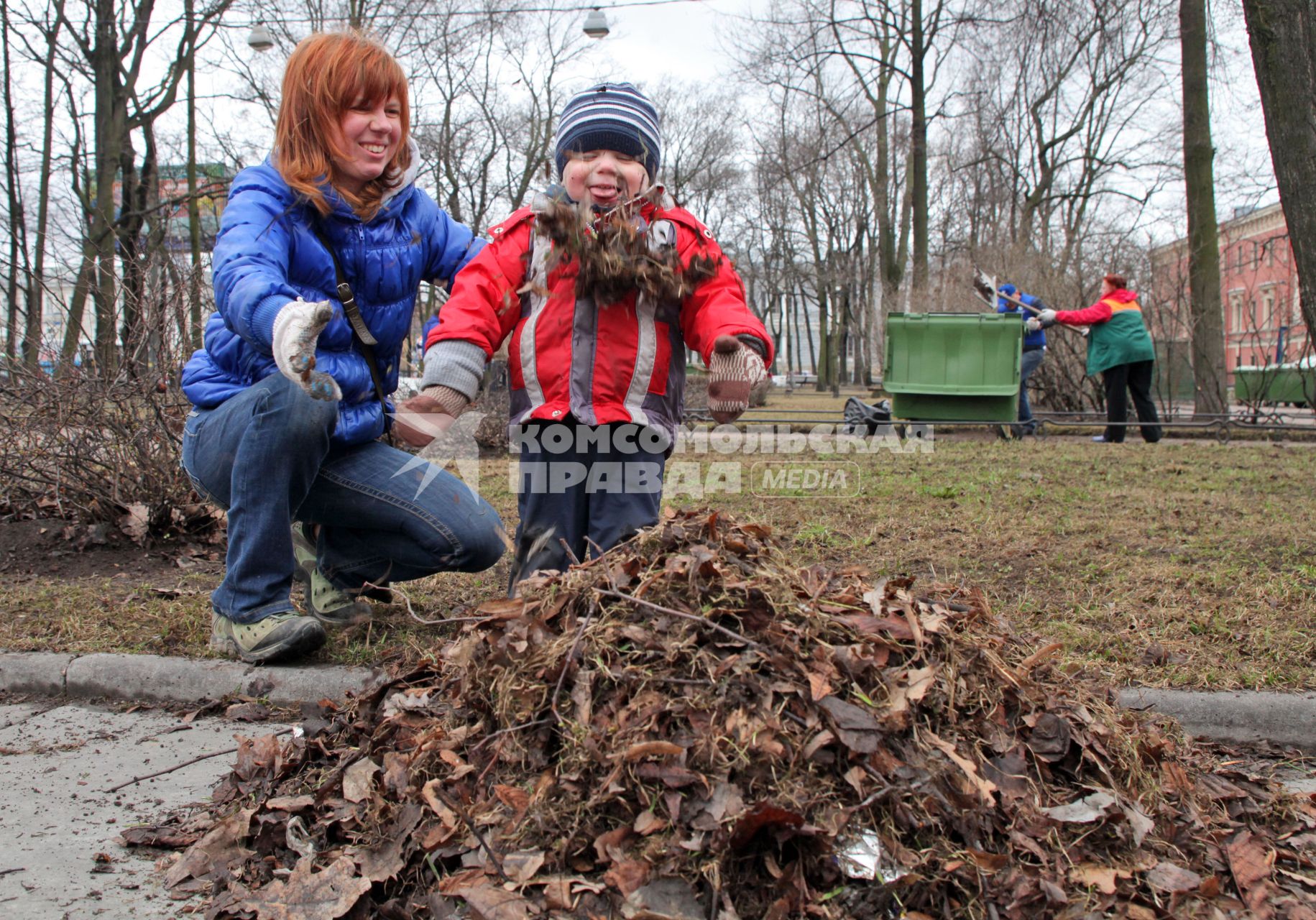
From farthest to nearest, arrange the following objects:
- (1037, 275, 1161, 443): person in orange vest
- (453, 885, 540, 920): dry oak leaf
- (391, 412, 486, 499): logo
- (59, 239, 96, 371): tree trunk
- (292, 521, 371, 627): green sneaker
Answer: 1. (1037, 275, 1161, 443): person in orange vest
2. (59, 239, 96, 371): tree trunk
3. (292, 521, 371, 627): green sneaker
4. (391, 412, 486, 499): logo
5. (453, 885, 540, 920): dry oak leaf

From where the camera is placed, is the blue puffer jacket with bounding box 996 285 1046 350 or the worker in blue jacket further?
the blue puffer jacket with bounding box 996 285 1046 350

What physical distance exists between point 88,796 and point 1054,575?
134 inches

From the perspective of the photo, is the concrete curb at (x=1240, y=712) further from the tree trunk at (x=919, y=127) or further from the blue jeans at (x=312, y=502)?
the tree trunk at (x=919, y=127)

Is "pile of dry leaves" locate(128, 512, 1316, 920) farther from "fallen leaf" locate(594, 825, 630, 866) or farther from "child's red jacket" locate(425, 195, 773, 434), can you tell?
"child's red jacket" locate(425, 195, 773, 434)

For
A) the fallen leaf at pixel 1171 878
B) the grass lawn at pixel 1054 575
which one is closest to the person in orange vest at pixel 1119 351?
the grass lawn at pixel 1054 575

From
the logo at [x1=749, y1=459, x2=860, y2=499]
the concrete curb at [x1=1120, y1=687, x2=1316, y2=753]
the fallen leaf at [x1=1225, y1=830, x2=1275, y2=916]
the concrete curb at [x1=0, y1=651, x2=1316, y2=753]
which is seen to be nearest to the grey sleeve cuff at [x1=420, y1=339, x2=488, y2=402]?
the concrete curb at [x1=0, y1=651, x2=1316, y2=753]

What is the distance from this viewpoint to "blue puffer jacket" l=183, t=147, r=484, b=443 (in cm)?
298

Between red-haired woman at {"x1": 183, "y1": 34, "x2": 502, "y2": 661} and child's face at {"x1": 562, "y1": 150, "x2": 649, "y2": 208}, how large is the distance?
1.84ft

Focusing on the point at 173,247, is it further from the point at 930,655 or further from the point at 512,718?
the point at 930,655

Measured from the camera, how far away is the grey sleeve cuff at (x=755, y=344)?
9.13 feet

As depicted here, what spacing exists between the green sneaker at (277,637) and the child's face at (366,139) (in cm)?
137

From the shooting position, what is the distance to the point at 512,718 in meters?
1.95

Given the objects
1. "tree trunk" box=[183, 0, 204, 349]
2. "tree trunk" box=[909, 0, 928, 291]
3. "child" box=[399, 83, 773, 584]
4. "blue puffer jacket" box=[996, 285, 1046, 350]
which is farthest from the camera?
"tree trunk" box=[909, 0, 928, 291]

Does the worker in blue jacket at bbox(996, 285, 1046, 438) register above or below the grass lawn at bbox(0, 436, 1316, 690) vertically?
above
